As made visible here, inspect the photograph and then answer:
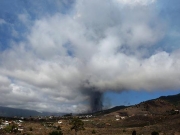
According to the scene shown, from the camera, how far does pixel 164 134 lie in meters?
114

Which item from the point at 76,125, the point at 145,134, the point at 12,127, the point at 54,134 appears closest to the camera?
the point at 54,134

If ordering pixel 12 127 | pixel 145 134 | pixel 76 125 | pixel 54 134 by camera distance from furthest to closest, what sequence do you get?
pixel 12 127 → pixel 145 134 → pixel 76 125 → pixel 54 134

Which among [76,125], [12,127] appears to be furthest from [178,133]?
[12,127]

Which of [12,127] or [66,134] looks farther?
[12,127]

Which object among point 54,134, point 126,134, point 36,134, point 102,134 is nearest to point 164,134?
point 126,134

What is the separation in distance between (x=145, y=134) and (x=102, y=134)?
21775 millimetres

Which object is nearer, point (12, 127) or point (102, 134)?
point (102, 134)

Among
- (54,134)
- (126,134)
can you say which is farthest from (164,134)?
(54,134)

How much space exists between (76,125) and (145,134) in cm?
3609

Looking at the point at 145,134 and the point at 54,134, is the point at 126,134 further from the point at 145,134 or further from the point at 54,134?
the point at 54,134

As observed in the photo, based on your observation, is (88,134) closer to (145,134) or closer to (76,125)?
(76,125)

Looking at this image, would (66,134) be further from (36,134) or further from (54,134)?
(54,134)

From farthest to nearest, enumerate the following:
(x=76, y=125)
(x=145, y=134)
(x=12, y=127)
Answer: (x=12, y=127)
(x=145, y=134)
(x=76, y=125)

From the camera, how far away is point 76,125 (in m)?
112
